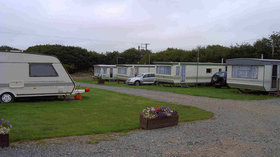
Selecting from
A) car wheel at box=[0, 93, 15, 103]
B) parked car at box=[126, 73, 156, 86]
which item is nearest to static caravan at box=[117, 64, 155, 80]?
parked car at box=[126, 73, 156, 86]

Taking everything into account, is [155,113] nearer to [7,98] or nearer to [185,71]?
[7,98]

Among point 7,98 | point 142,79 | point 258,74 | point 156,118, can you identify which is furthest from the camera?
point 142,79

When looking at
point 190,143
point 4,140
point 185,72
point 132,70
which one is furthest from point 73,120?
point 132,70

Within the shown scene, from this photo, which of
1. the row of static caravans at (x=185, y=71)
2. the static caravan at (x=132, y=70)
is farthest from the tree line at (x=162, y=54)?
the static caravan at (x=132, y=70)

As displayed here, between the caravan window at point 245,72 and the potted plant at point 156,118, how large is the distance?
11.0m

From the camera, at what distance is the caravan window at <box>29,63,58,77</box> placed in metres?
12.3

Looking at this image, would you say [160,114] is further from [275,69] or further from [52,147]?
[275,69]

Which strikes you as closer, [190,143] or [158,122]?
[190,143]

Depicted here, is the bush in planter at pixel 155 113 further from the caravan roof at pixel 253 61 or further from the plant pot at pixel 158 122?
the caravan roof at pixel 253 61

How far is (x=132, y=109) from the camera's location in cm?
1067

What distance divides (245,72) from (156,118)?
12202 mm

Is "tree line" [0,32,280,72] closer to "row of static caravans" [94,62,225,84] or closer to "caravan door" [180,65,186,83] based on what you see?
"row of static caravans" [94,62,225,84]

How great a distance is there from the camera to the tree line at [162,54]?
29875mm

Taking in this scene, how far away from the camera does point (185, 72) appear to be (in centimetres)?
2391
